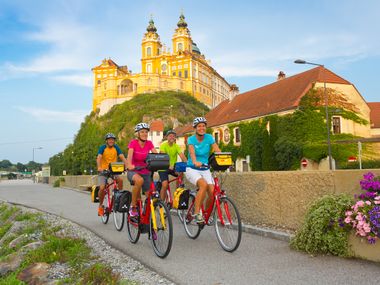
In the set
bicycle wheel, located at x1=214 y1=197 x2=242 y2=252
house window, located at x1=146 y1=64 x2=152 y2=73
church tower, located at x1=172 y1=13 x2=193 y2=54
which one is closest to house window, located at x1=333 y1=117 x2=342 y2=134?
bicycle wheel, located at x1=214 y1=197 x2=242 y2=252

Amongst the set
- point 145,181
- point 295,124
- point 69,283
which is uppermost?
point 295,124

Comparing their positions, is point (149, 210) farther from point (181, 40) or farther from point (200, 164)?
point (181, 40)

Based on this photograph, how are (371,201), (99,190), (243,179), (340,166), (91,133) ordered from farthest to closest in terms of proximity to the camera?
(91,133) < (340,166) < (99,190) < (243,179) < (371,201)

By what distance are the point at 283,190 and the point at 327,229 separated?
6.06 feet

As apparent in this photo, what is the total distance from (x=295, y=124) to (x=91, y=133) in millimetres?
89623

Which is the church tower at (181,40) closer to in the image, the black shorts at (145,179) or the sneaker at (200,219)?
the black shorts at (145,179)

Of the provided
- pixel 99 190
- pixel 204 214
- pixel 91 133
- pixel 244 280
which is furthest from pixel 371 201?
pixel 91 133

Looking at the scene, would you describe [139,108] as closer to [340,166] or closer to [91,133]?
[91,133]

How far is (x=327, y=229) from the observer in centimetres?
554

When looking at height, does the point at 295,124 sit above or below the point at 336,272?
above

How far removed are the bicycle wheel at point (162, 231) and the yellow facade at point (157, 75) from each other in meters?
107

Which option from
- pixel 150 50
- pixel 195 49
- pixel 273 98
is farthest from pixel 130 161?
pixel 195 49

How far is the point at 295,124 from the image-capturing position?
3553 cm

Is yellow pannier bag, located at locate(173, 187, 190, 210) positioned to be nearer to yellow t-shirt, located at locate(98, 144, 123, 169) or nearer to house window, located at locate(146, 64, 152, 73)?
yellow t-shirt, located at locate(98, 144, 123, 169)
